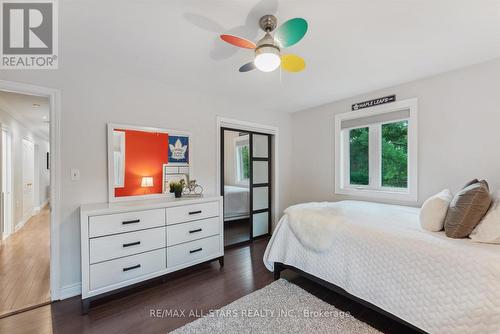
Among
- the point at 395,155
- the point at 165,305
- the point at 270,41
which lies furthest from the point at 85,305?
the point at 395,155

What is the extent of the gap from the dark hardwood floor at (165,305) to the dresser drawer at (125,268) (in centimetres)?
23

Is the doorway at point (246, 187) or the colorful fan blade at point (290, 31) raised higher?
the colorful fan blade at point (290, 31)

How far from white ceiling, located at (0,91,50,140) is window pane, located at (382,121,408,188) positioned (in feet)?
14.9

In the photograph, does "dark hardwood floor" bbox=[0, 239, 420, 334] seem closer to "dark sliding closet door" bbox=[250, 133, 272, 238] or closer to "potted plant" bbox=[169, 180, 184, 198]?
"potted plant" bbox=[169, 180, 184, 198]

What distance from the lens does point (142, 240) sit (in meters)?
2.18

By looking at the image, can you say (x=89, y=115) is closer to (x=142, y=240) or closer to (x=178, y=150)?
(x=178, y=150)

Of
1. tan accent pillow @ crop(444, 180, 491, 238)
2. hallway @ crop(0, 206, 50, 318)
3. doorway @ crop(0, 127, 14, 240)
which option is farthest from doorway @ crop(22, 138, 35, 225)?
tan accent pillow @ crop(444, 180, 491, 238)

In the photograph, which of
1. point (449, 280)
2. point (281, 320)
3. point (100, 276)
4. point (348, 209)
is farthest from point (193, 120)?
point (449, 280)

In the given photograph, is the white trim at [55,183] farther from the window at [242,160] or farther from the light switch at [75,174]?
the window at [242,160]

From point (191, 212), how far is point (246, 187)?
2146 mm

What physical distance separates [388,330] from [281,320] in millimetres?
830

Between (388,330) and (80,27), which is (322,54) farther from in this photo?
(388,330)

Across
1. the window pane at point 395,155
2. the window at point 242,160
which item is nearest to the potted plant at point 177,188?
the window at point 242,160

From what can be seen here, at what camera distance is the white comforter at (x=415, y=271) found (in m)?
1.25
